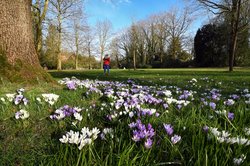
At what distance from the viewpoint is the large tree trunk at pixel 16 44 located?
512 cm

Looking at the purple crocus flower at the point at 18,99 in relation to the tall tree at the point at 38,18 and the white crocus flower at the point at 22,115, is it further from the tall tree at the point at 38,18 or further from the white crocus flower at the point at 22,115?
the tall tree at the point at 38,18

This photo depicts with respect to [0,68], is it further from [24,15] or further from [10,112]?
[10,112]

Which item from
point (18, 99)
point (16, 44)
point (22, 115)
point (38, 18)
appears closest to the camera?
point (22, 115)

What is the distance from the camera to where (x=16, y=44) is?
530 cm

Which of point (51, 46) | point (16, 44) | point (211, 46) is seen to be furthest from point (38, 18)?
point (211, 46)

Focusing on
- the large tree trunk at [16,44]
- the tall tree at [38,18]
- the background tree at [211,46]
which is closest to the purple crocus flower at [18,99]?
the large tree trunk at [16,44]

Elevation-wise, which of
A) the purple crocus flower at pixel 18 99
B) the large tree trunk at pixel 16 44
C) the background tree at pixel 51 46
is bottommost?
the purple crocus flower at pixel 18 99

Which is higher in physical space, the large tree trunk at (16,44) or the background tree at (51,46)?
the background tree at (51,46)

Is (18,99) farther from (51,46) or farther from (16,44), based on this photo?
(51,46)

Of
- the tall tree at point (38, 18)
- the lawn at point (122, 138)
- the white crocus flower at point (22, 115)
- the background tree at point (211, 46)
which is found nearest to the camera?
the lawn at point (122, 138)

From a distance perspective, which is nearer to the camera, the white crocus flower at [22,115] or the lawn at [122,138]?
the lawn at [122,138]

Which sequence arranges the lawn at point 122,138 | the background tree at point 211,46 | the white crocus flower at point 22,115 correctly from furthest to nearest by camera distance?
1. the background tree at point 211,46
2. the white crocus flower at point 22,115
3. the lawn at point 122,138

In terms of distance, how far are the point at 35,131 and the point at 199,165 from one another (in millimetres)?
Answer: 1694

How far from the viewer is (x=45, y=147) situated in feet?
6.32
